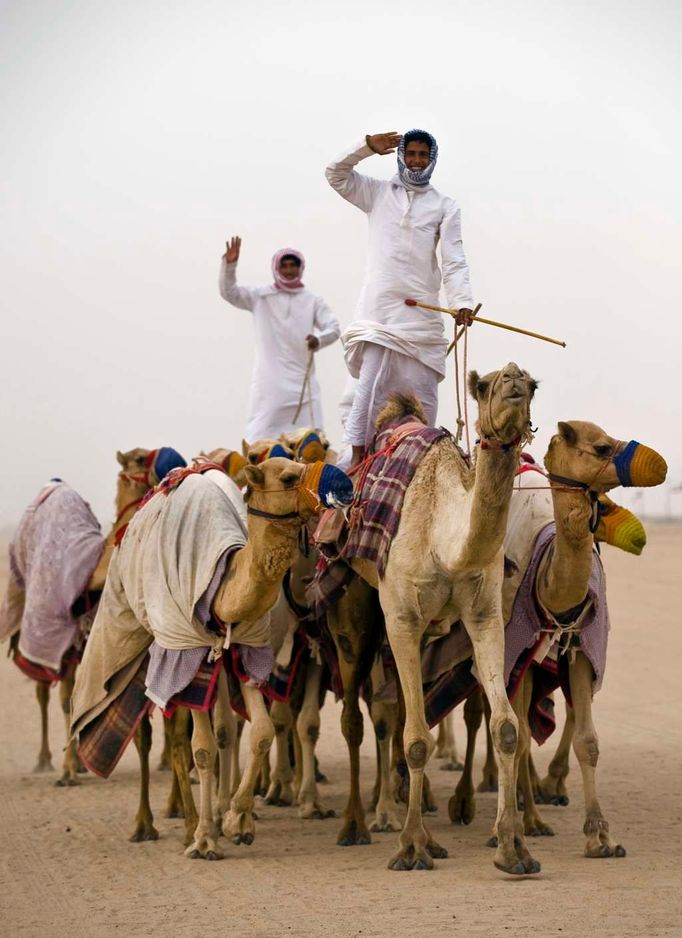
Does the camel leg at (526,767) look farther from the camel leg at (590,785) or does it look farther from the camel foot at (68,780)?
the camel foot at (68,780)

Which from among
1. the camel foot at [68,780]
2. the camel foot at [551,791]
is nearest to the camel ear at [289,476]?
the camel foot at [551,791]

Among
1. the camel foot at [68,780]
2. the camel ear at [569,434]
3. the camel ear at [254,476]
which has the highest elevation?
the camel ear at [569,434]

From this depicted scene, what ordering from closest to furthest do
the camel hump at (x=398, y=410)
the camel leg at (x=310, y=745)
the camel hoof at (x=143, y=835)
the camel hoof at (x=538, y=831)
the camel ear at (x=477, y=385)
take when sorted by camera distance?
the camel ear at (x=477, y=385) < the camel hoof at (x=538, y=831) < the camel hoof at (x=143, y=835) < the camel hump at (x=398, y=410) < the camel leg at (x=310, y=745)

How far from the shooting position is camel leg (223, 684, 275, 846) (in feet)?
28.1

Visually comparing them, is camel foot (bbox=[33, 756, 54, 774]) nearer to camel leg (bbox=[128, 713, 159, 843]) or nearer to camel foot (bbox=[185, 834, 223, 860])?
camel leg (bbox=[128, 713, 159, 843])

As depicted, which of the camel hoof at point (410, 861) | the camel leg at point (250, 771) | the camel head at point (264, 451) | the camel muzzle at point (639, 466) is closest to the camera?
the camel muzzle at point (639, 466)

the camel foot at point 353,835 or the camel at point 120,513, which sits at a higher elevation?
the camel at point 120,513

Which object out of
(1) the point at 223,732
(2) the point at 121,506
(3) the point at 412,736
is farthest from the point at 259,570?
(2) the point at 121,506

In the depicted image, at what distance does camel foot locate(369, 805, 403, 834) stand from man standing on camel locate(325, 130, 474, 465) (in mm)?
2363

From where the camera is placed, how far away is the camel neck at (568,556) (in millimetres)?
8195

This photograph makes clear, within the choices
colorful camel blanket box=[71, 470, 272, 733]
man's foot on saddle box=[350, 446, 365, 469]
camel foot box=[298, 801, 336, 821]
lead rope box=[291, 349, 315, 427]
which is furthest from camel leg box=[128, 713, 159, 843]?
lead rope box=[291, 349, 315, 427]

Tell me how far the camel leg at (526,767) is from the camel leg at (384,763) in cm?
84

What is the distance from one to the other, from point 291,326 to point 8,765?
15.2 feet

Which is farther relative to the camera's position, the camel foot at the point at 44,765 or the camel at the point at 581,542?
the camel foot at the point at 44,765
